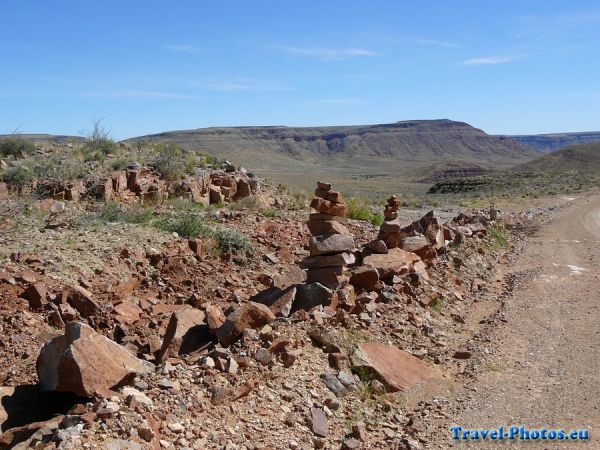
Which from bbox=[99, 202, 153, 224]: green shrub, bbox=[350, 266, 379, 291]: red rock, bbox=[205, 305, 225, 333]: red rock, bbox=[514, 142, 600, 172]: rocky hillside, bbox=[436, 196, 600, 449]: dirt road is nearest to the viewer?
bbox=[436, 196, 600, 449]: dirt road

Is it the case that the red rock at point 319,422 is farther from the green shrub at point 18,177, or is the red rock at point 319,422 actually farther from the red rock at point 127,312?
the green shrub at point 18,177

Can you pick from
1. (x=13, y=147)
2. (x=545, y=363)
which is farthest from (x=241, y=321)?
(x=13, y=147)

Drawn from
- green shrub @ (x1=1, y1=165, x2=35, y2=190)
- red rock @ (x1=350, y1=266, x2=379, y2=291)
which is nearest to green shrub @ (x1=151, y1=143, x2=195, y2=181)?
green shrub @ (x1=1, y1=165, x2=35, y2=190)

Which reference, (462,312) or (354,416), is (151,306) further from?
(462,312)

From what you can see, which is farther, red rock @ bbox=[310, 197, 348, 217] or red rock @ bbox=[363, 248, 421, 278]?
red rock @ bbox=[363, 248, 421, 278]

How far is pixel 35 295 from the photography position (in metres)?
8.56

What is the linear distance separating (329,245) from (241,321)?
2.73 metres

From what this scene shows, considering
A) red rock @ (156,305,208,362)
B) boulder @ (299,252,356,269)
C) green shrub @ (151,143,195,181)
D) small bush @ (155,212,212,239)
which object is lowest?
red rock @ (156,305,208,362)

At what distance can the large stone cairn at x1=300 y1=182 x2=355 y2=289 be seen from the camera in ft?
30.9

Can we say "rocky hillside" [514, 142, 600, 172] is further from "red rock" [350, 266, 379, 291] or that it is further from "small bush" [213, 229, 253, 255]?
"red rock" [350, 266, 379, 291]

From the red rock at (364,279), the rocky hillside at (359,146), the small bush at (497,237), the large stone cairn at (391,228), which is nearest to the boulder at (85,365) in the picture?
the red rock at (364,279)

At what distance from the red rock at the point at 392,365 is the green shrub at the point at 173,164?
12.2 m

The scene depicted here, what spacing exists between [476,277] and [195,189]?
908cm

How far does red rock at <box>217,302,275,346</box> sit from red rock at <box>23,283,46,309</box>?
3063 mm
